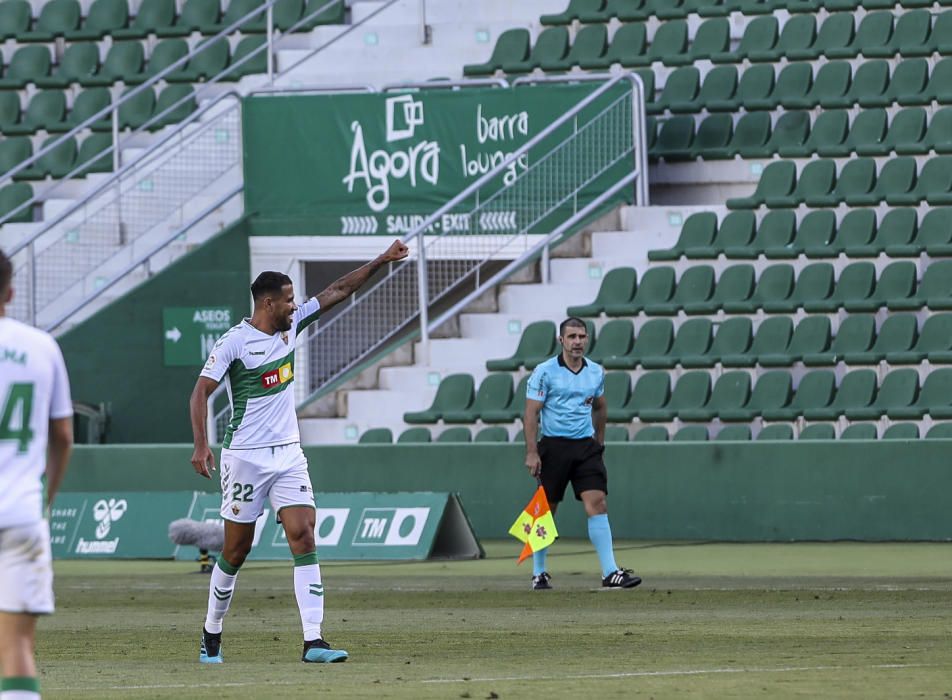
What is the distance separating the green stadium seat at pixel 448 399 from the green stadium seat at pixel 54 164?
8428 mm

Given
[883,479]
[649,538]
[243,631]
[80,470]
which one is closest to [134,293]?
[80,470]

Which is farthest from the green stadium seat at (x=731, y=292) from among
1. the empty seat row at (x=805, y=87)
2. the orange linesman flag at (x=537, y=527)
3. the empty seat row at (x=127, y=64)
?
the empty seat row at (x=127, y=64)

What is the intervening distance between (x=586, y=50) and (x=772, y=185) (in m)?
4.22

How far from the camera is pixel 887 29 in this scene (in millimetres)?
25844

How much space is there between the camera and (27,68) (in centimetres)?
3102

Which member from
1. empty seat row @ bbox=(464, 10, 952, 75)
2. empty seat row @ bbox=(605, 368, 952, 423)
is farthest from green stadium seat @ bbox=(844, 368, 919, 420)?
empty seat row @ bbox=(464, 10, 952, 75)

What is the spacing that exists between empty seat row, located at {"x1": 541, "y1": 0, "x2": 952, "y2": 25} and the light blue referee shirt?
479 inches

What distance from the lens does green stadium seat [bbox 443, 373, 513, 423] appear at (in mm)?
23094

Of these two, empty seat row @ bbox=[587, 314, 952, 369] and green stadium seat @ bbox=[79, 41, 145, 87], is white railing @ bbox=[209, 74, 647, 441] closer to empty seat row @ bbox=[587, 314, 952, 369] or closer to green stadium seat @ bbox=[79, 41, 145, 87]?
empty seat row @ bbox=[587, 314, 952, 369]

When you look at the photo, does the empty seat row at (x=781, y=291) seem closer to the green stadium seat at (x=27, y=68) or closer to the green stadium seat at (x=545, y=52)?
the green stadium seat at (x=545, y=52)

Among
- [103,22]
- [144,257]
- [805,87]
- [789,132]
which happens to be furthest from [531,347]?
[103,22]

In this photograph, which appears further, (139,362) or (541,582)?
(139,362)

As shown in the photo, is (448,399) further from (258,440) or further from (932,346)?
(258,440)

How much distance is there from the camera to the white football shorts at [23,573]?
650 centimetres
